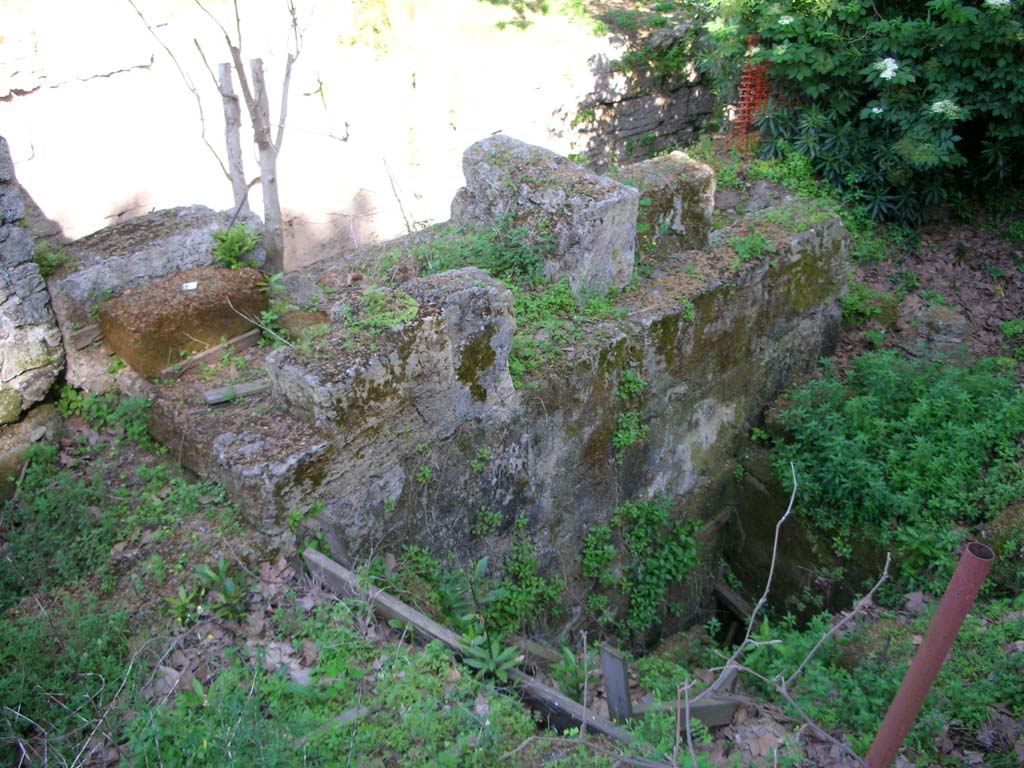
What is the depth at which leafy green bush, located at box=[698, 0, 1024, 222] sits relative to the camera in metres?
6.70

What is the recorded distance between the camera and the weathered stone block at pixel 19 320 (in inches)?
159

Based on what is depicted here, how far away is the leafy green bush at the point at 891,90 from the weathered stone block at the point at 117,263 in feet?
18.3

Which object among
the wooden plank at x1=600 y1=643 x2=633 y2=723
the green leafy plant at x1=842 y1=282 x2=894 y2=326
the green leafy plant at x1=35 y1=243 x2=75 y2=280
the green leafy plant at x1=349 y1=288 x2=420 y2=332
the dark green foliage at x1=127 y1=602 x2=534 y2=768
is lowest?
the green leafy plant at x1=842 y1=282 x2=894 y2=326

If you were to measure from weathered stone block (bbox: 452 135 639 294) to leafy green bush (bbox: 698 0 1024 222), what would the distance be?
11.8ft

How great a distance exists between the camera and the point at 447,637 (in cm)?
333

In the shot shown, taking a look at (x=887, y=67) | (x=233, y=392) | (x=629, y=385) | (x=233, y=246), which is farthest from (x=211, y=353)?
(x=887, y=67)

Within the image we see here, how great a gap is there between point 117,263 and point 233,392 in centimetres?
127

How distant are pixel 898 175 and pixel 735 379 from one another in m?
3.22

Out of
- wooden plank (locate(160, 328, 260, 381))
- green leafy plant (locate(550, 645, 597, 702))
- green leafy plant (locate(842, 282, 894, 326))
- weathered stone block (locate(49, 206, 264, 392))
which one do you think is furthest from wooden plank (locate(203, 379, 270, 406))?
green leafy plant (locate(842, 282, 894, 326))

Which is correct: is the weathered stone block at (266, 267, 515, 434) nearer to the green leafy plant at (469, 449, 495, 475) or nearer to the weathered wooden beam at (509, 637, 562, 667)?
the green leafy plant at (469, 449, 495, 475)

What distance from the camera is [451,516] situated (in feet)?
14.2

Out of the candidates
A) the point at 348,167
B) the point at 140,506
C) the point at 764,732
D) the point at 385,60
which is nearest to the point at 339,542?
the point at 140,506

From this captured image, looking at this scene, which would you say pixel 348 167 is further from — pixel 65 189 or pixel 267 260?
pixel 267 260

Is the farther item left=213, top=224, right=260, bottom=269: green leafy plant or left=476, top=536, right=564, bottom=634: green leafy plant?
left=213, top=224, right=260, bottom=269: green leafy plant
